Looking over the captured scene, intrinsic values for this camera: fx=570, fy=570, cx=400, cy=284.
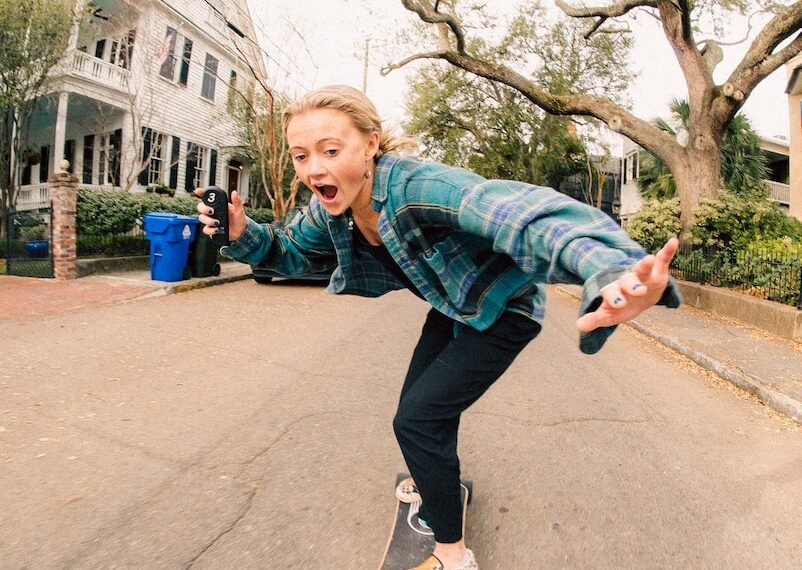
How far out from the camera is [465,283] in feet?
6.23

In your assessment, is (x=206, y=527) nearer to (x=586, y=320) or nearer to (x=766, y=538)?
(x=586, y=320)

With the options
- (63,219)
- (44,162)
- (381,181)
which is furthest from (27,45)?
(381,181)

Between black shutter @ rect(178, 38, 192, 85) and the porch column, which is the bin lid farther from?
black shutter @ rect(178, 38, 192, 85)

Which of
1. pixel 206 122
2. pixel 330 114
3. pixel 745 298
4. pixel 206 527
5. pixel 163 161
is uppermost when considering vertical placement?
pixel 206 122

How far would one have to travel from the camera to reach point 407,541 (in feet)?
7.40

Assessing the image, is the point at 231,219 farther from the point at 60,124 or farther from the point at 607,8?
the point at 60,124

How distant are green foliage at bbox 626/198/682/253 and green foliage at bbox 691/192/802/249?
642mm

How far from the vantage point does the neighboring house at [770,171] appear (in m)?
25.6

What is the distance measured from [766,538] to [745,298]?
7.25 m

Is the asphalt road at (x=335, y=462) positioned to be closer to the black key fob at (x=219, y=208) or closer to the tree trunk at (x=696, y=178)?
the black key fob at (x=219, y=208)

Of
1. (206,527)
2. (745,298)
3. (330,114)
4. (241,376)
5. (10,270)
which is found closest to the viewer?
(330,114)

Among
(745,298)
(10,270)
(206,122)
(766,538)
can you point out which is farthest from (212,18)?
(766,538)

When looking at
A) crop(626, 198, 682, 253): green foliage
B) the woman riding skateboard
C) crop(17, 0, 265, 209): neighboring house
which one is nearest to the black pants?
the woman riding skateboard

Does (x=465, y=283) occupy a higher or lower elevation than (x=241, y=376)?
higher
